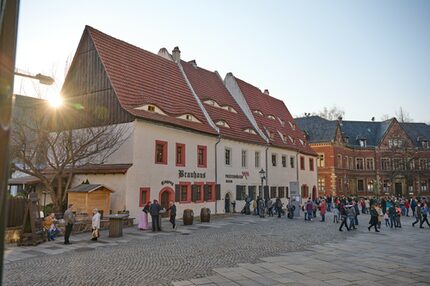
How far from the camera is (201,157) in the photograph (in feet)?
99.0

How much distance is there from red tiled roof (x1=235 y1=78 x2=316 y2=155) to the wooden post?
39.1 m

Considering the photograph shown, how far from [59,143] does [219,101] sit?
17135 mm

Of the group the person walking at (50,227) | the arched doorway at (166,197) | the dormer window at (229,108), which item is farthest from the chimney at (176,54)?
the person walking at (50,227)

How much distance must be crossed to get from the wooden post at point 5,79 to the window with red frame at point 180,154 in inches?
1032

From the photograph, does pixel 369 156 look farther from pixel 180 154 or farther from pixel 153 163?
pixel 153 163

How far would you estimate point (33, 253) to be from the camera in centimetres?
1330

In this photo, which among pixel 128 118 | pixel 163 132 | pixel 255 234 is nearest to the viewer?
pixel 255 234

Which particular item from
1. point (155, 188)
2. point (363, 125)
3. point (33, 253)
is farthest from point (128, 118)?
point (363, 125)

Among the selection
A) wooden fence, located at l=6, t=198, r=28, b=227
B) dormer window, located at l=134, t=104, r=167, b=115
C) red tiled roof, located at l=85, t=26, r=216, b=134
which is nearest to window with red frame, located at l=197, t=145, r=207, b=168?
red tiled roof, located at l=85, t=26, r=216, b=134

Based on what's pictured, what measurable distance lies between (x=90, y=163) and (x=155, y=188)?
16.1 ft

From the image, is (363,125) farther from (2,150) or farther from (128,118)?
(2,150)

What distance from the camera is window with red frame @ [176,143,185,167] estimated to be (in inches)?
1080

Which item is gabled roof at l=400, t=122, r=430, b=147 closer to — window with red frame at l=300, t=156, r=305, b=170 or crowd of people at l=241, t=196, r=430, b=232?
window with red frame at l=300, t=156, r=305, b=170

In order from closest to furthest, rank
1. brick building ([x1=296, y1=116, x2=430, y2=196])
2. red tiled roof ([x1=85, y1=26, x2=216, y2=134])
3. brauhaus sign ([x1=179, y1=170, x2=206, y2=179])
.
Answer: red tiled roof ([x1=85, y1=26, x2=216, y2=134])
brauhaus sign ([x1=179, y1=170, x2=206, y2=179])
brick building ([x1=296, y1=116, x2=430, y2=196])
